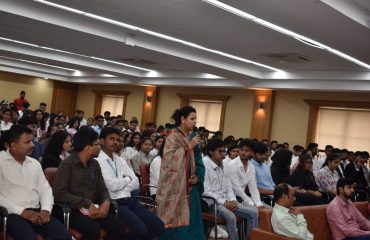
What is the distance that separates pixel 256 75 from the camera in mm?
11805

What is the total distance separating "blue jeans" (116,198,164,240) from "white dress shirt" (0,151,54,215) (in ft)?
2.50

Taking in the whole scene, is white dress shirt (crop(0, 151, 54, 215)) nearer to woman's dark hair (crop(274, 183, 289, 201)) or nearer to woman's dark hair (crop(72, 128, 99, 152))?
woman's dark hair (crop(72, 128, 99, 152))

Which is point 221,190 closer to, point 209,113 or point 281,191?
point 281,191

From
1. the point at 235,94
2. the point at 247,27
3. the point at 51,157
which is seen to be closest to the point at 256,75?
the point at 235,94

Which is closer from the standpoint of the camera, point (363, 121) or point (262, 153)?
point (262, 153)

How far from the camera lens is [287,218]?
3.65m

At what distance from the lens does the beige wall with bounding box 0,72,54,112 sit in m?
19.0

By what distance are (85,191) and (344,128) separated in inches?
387

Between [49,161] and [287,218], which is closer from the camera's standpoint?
[287,218]

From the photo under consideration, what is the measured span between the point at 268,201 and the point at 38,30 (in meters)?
5.65

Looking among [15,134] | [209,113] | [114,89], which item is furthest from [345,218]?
[114,89]

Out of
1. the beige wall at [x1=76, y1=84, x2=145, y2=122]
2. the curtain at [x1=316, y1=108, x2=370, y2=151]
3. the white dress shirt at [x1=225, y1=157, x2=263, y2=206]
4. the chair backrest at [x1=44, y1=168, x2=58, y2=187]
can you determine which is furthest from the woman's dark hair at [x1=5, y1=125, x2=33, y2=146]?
the beige wall at [x1=76, y1=84, x2=145, y2=122]

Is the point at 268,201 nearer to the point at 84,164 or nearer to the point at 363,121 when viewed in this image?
the point at 84,164

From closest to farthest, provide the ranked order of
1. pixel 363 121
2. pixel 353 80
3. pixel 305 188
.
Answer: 1. pixel 305 188
2. pixel 353 80
3. pixel 363 121
